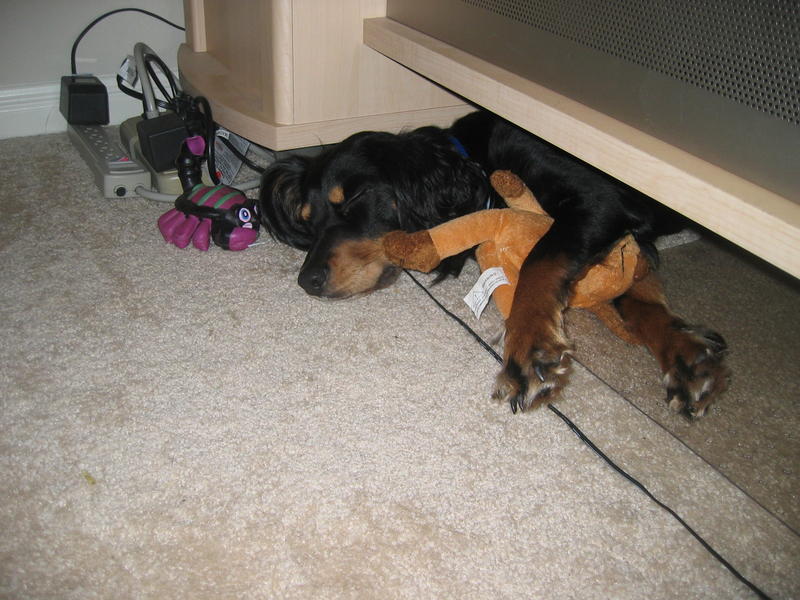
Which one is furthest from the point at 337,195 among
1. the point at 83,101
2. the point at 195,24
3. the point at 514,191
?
the point at 83,101

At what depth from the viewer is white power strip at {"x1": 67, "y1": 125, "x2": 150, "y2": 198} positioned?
194cm

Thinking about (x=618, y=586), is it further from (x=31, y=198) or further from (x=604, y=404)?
(x=31, y=198)

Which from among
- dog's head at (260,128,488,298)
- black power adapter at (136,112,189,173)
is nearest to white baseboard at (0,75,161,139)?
black power adapter at (136,112,189,173)

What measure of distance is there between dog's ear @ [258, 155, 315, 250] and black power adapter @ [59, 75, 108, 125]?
2.67ft

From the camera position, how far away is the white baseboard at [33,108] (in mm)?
2275

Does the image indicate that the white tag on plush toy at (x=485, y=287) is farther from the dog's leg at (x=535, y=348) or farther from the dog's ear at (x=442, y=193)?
the dog's ear at (x=442, y=193)

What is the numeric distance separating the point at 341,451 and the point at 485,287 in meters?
0.46

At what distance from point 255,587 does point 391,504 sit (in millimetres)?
248

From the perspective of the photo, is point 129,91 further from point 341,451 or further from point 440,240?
point 341,451

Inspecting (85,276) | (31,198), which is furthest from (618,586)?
(31,198)

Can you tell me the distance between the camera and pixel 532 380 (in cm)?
121

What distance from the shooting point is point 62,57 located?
92.4 inches

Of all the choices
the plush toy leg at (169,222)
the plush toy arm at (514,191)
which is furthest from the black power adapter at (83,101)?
the plush toy arm at (514,191)

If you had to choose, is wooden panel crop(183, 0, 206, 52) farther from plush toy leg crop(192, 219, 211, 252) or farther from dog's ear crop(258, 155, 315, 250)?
plush toy leg crop(192, 219, 211, 252)
